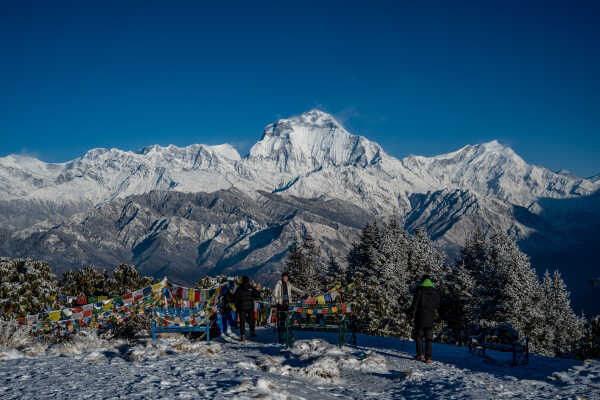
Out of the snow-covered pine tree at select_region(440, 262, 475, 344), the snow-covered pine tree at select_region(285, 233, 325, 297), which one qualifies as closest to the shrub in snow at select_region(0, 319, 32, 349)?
the snow-covered pine tree at select_region(440, 262, 475, 344)

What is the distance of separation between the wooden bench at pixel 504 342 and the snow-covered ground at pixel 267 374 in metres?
0.41

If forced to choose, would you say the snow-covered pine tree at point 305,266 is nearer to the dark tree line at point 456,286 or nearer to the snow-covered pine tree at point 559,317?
the dark tree line at point 456,286

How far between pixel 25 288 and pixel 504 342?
20.7 m

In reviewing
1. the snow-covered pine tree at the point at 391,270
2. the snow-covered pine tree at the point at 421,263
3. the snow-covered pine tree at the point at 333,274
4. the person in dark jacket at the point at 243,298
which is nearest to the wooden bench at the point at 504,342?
the person in dark jacket at the point at 243,298

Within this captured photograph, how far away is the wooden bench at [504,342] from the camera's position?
13.8 m

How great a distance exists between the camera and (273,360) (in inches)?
488

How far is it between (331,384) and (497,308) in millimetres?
28189

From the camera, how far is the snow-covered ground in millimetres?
9070

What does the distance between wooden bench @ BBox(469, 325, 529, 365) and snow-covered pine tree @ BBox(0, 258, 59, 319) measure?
1718 centimetres

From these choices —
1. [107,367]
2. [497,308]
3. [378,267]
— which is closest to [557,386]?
[107,367]

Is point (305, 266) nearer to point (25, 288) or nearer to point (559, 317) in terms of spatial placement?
point (559, 317)

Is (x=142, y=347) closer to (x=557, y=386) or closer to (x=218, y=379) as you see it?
(x=218, y=379)

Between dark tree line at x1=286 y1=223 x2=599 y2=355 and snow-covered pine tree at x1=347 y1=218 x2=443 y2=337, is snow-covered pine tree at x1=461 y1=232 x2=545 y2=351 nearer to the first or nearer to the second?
dark tree line at x1=286 y1=223 x2=599 y2=355

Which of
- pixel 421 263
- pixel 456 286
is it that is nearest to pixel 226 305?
pixel 456 286
